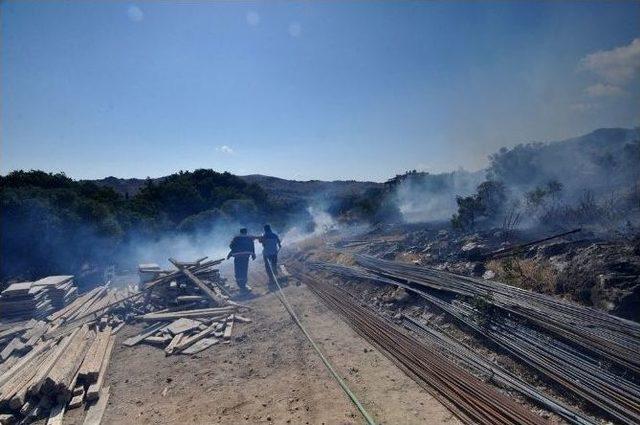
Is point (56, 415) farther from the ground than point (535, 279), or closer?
closer

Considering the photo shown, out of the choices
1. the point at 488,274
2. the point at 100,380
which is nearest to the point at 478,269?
the point at 488,274

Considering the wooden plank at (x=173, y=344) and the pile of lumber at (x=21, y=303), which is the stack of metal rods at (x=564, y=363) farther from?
the pile of lumber at (x=21, y=303)

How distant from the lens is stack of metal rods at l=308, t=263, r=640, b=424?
4.44m

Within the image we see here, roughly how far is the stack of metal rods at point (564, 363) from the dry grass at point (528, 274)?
1945mm

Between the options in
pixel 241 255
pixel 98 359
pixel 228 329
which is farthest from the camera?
pixel 241 255

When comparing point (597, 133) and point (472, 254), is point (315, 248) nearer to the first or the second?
point (472, 254)

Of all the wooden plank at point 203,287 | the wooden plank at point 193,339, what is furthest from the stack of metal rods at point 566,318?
the wooden plank at point 203,287

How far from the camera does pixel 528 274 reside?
900cm

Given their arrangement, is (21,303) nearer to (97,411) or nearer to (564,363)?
(97,411)

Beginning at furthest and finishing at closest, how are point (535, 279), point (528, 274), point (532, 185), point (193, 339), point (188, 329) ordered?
point (532, 185)
point (528, 274)
point (535, 279)
point (188, 329)
point (193, 339)

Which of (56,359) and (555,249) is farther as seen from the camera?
(555,249)

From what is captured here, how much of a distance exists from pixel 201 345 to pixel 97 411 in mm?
2546

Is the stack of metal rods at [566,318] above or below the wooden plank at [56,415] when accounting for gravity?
above

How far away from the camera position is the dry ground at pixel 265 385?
4863mm
